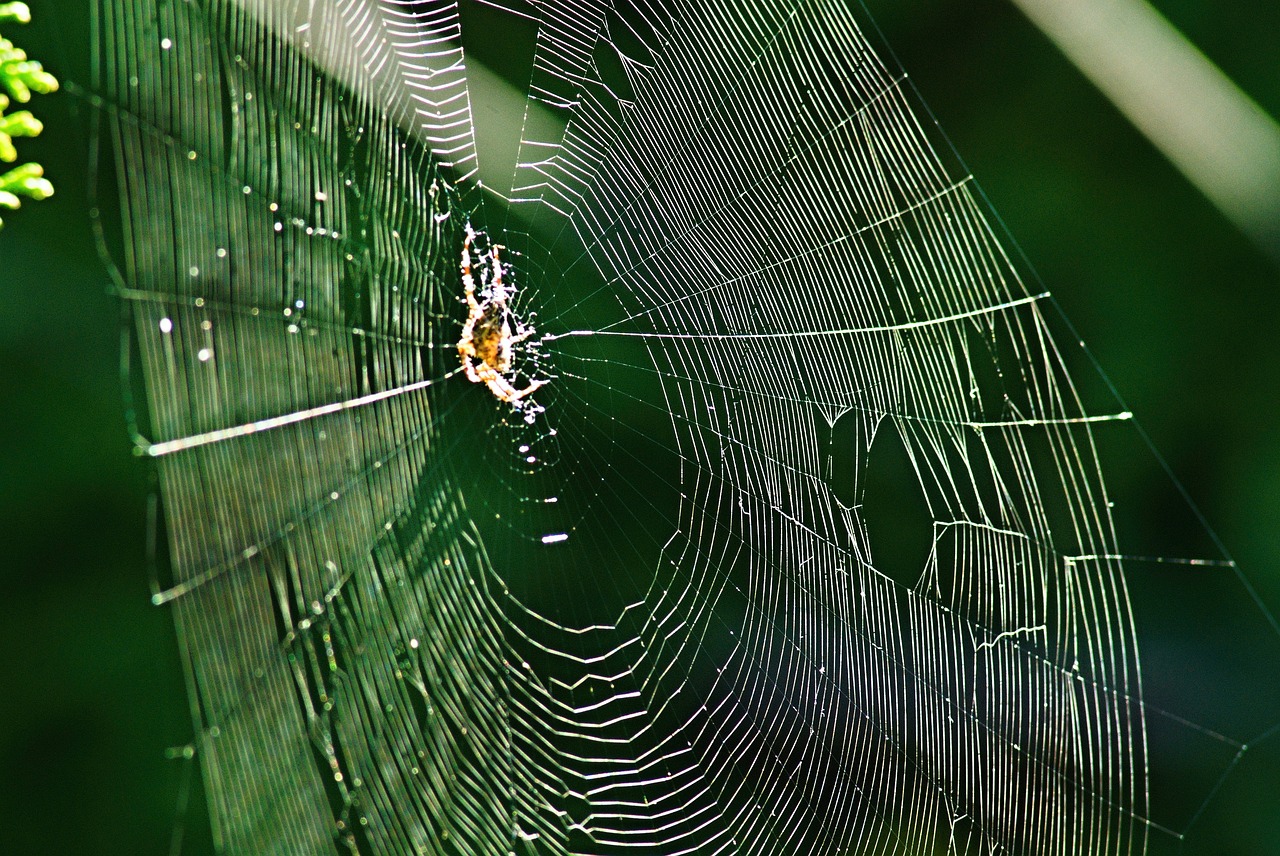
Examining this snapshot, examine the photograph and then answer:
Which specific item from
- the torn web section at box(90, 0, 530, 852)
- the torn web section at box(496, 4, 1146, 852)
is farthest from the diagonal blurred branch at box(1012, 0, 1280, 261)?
the torn web section at box(90, 0, 530, 852)

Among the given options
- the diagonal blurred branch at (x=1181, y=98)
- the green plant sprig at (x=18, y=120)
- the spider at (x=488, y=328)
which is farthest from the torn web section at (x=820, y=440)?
the green plant sprig at (x=18, y=120)

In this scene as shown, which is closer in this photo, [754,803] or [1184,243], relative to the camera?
[754,803]

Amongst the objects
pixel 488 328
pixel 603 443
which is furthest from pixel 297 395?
pixel 603 443

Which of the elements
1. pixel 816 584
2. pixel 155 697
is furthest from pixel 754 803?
pixel 155 697

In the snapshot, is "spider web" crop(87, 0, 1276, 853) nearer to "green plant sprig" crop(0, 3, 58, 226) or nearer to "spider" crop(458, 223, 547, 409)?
"spider" crop(458, 223, 547, 409)

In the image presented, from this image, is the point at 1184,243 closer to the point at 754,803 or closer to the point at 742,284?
the point at 742,284
